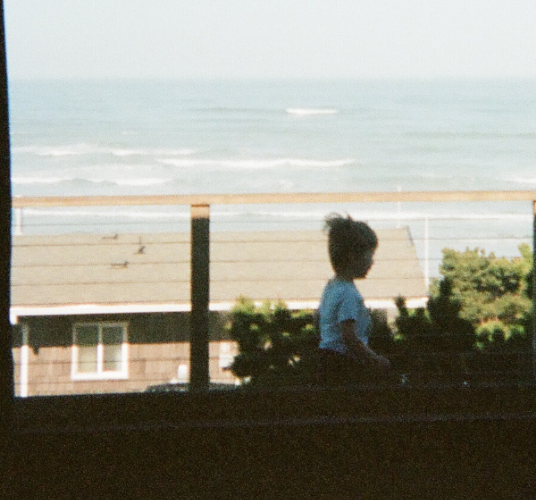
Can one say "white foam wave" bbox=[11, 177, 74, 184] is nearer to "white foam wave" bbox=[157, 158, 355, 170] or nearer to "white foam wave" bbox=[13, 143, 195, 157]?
"white foam wave" bbox=[13, 143, 195, 157]

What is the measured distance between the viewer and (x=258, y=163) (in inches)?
726

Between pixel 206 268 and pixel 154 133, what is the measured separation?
57.2ft

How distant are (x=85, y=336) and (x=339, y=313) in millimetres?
4237

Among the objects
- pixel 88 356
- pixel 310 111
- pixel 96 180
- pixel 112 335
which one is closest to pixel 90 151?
pixel 96 180

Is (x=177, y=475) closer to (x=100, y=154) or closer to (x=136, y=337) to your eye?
(x=136, y=337)

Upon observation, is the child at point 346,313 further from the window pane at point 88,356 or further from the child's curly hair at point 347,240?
the window pane at point 88,356

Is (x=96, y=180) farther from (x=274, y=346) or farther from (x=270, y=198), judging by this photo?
(x=270, y=198)

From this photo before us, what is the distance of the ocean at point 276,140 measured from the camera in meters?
16.7

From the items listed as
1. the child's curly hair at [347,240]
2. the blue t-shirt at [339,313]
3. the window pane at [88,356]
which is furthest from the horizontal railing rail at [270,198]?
the window pane at [88,356]

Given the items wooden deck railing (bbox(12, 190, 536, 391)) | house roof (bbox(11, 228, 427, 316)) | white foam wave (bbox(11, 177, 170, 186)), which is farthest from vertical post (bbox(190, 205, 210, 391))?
white foam wave (bbox(11, 177, 170, 186))

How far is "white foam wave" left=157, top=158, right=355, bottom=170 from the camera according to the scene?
18.0 metres

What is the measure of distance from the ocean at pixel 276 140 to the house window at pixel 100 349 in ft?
23.1

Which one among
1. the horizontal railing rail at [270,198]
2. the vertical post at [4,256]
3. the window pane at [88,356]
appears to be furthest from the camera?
the window pane at [88,356]

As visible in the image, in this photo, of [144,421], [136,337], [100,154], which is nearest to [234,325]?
[144,421]
